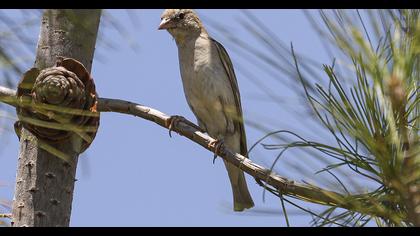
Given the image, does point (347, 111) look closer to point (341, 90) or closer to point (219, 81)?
point (341, 90)

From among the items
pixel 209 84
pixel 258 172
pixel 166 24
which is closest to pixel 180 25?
pixel 166 24

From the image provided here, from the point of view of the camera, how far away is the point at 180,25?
22.6 feet

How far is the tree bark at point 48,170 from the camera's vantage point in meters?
3.26

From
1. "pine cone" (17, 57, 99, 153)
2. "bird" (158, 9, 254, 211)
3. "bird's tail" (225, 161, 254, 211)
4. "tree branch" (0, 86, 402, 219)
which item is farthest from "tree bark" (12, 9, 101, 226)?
"bird's tail" (225, 161, 254, 211)

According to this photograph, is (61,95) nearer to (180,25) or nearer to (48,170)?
(48,170)

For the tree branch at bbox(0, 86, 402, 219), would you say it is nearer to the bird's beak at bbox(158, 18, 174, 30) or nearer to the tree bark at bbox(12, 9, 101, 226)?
the tree bark at bbox(12, 9, 101, 226)

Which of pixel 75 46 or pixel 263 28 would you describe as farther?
pixel 75 46

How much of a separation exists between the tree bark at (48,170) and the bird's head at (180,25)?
3309 mm

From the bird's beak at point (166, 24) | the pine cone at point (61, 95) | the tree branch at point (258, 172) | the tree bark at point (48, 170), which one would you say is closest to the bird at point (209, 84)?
the bird's beak at point (166, 24)

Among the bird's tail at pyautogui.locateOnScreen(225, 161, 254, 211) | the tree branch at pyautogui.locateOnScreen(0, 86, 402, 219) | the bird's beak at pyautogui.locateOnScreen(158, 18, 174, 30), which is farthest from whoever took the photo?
the bird's beak at pyautogui.locateOnScreen(158, 18, 174, 30)

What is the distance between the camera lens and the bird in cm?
628
